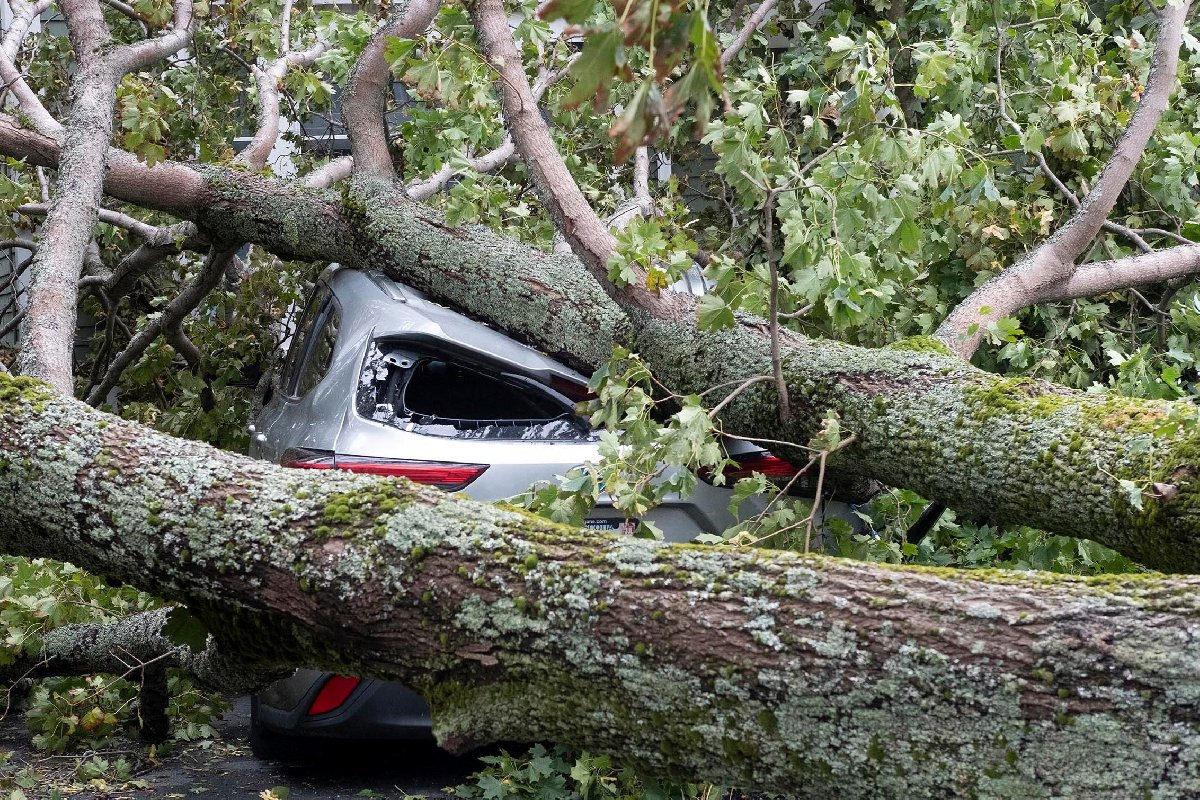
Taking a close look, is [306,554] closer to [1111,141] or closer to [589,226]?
[589,226]

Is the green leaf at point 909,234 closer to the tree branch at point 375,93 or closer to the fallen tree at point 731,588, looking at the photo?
the fallen tree at point 731,588

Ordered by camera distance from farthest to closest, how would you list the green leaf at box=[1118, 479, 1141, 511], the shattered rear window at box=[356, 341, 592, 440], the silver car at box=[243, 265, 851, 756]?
the shattered rear window at box=[356, 341, 592, 440], the silver car at box=[243, 265, 851, 756], the green leaf at box=[1118, 479, 1141, 511]

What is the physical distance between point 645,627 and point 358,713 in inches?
87.0

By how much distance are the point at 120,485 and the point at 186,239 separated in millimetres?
3658

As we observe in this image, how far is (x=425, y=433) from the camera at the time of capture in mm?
3928

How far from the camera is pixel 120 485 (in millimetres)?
2605

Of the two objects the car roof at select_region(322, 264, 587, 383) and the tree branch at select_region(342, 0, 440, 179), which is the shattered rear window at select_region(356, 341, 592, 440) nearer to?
the car roof at select_region(322, 264, 587, 383)

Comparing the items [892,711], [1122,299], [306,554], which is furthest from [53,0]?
[892,711]

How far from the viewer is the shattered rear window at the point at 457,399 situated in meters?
4.01

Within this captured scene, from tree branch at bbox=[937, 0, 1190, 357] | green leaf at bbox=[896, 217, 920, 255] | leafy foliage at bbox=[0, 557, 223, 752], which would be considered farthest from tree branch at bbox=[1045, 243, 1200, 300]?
leafy foliage at bbox=[0, 557, 223, 752]

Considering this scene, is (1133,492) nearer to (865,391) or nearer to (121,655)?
(865,391)

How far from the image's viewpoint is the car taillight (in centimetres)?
382

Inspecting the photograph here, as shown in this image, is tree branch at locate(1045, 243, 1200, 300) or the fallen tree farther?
tree branch at locate(1045, 243, 1200, 300)

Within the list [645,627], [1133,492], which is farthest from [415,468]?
[1133,492]
